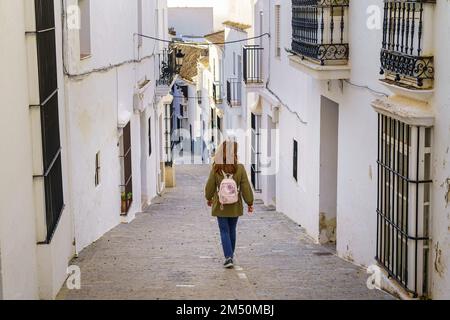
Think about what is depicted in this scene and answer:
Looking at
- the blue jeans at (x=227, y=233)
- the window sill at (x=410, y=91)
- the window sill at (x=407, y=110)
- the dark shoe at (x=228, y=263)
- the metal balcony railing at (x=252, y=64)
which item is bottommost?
the dark shoe at (x=228, y=263)

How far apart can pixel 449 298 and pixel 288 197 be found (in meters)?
9.89

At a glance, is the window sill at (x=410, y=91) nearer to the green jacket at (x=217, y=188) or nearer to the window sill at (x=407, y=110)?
the window sill at (x=407, y=110)

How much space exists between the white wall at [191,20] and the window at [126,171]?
96.7 ft

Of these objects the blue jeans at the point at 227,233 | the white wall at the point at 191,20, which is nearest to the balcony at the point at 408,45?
the blue jeans at the point at 227,233

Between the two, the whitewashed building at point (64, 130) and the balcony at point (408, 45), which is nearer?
the whitewashed building at point (64, 130)

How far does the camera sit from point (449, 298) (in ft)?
23.2

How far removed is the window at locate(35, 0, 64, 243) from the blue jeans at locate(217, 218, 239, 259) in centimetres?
189

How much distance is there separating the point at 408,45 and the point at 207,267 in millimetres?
3780

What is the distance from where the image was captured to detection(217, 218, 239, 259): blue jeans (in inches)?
390

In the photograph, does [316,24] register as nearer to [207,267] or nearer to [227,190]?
[227,190]

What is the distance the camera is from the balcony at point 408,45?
7.52 m

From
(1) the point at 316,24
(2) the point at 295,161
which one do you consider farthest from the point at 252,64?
(1) the point at 316,24

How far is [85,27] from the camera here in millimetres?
12539

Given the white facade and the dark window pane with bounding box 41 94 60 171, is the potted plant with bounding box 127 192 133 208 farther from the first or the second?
the white facade
